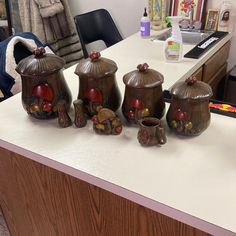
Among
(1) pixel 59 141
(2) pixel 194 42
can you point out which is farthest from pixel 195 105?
(2) pixel 194 42

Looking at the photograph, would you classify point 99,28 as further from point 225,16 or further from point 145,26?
point 225,16

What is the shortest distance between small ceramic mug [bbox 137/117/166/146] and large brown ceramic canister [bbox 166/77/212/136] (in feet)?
0.17

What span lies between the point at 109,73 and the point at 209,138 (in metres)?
0.35

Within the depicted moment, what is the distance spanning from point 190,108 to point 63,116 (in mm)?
390

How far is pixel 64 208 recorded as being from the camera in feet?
3.08

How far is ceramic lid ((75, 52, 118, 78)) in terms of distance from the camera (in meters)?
0.88

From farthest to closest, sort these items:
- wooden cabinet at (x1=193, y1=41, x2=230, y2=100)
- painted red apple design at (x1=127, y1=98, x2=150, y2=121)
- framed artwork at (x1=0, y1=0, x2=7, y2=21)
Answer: framed artwork at (x1=0, y1=0, x2=7, y2=21) < wooden cabinet at (x1=193, y1=41, x2=230, y2=100) < painted red apple design at (x1=127, y1=98, x2=150, y2=121)

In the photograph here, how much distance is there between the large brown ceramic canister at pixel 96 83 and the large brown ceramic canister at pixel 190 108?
0.20 meters

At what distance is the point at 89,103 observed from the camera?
3.04 ft

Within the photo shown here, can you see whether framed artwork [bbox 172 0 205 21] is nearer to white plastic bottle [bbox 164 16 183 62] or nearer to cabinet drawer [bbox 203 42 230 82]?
cabinet drawer [bbox 203 42 230 82]

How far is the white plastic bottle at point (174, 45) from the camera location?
140cm

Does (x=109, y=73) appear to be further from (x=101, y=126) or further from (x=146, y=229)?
(x=146, y=229)

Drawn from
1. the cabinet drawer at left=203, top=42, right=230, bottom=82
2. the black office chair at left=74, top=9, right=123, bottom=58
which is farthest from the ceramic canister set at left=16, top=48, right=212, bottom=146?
the black office chair at left=74, top=9, right=123, bottom=58

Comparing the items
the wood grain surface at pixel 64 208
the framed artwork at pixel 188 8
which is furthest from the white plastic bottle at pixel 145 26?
the wood grain surface at pixel 64 208
